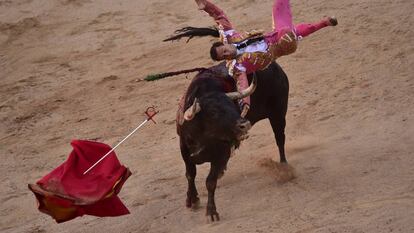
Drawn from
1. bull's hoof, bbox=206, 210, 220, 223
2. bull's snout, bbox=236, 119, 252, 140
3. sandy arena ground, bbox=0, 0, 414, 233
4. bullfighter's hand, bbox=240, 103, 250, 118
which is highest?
bull's snout, bbox=236, 119, 252, 140

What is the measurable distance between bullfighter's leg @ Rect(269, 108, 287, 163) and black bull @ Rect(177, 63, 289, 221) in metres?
0.27

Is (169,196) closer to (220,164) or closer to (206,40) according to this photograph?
(220,164)

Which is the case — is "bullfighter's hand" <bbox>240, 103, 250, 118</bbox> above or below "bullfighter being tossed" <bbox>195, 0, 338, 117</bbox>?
below

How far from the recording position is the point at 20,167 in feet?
26.0

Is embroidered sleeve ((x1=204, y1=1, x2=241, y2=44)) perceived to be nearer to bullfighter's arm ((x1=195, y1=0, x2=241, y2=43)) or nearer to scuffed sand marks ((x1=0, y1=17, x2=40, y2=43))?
bullfighter's arm ((x1=195, y1=0, x2=241, y2=43))

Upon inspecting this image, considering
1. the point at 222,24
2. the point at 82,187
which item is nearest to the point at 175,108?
the point at 222,24

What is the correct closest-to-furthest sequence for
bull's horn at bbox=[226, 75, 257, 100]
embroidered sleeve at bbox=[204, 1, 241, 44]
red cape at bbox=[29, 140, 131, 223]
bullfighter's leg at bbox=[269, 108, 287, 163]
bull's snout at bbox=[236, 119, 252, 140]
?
red cape at bbox=[29, 140, 131, 223], bull's snout at bbox=[236, 119, 252, 140], bull's horn at bbox=[226, 75, 257, 100], embroidered sleeve at bbox=[204, 1, 241, 44], bullfighter's leg at bbox=[269, 108, 287, 163]

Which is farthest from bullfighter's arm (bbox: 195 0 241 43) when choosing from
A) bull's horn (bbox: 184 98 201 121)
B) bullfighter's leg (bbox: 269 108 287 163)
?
bullfighter's leg (bbox: 269 108 287 163)

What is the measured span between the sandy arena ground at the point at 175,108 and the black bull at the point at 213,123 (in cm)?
37

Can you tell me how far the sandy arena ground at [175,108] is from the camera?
6.35 metres

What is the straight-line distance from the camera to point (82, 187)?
5.71 meters

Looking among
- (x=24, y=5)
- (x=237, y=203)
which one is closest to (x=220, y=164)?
(x=237, y=203)

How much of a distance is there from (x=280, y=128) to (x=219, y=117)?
1.49m

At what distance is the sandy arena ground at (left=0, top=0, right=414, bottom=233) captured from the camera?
635 centimetres
